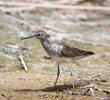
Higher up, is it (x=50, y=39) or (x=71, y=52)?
(x=50, y=39)

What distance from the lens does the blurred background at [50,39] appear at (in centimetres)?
682

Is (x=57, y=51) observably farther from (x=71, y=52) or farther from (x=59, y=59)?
(x=71, y=52)

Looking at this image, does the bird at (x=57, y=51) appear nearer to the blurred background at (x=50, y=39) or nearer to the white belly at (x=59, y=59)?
the white belly at (x=59, y=59)

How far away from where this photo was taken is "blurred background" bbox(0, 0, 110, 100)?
6.82 metres

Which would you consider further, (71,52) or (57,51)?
(71,52)

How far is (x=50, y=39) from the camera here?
1020cm

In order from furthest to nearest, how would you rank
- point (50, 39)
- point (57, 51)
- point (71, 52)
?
point (50, 39), point (71, 52), point (57, 51)

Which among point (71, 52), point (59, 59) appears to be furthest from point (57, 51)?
point (71, 52)

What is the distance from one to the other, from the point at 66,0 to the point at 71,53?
6814mm

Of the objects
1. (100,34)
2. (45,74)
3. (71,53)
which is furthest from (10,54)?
(100,34)

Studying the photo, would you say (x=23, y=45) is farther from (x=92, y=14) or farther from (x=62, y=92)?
(x=92, y=14)

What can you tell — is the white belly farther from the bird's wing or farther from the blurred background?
the blurred background

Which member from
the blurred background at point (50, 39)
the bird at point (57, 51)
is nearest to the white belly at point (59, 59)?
the bird at point (57, 51)

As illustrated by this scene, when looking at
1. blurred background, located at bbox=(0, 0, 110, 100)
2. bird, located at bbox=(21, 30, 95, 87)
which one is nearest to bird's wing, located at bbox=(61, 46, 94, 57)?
bird, located at bbox=(21, 30, 95, 87)
